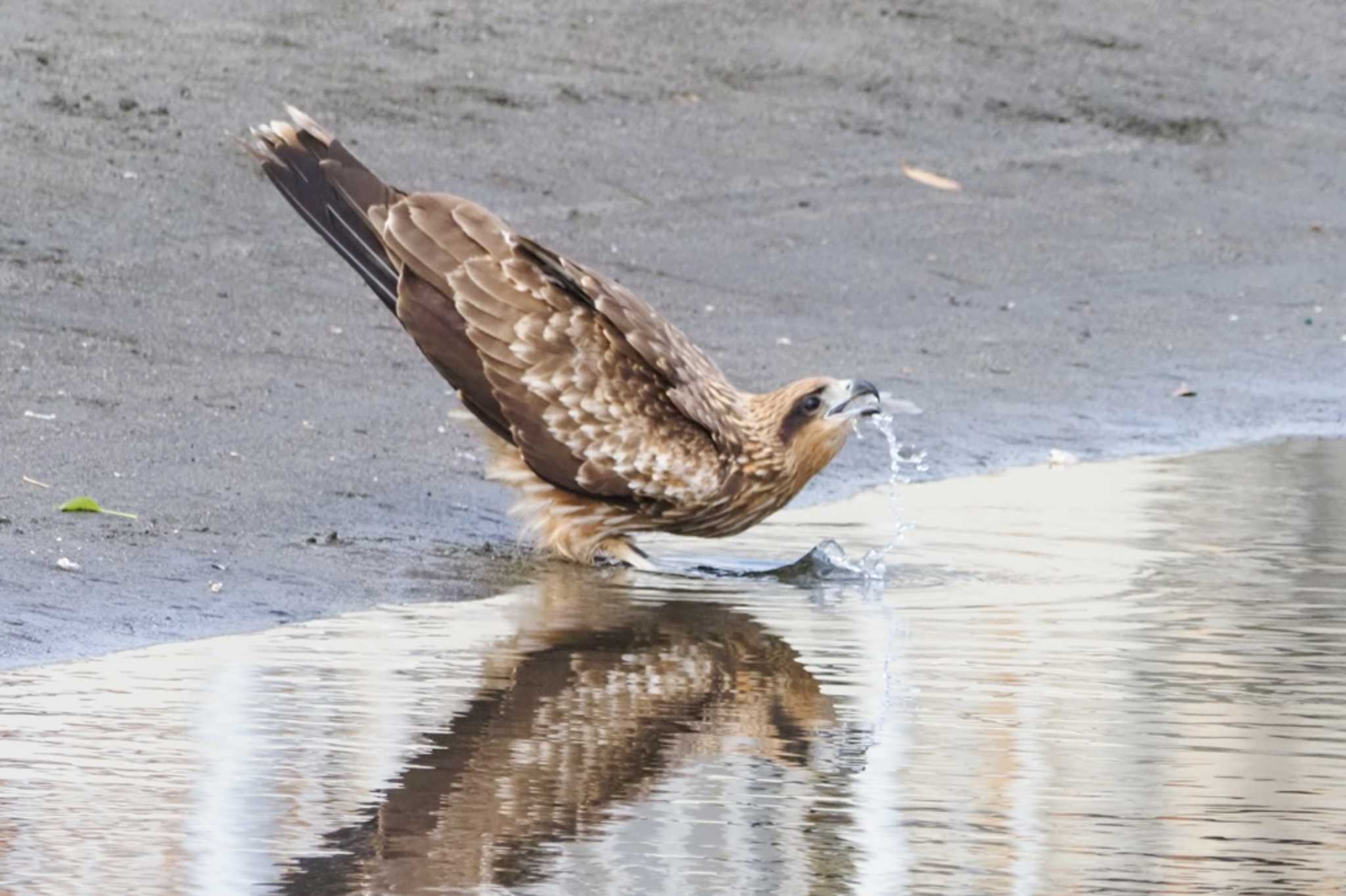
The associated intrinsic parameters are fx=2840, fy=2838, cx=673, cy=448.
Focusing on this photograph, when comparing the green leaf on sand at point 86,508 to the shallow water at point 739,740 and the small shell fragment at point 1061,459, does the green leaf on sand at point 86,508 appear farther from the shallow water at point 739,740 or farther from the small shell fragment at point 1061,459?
the small shell fragment at point 1061,459

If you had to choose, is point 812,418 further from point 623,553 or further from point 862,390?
point 623,553

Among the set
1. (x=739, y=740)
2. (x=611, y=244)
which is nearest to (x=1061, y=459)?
(x=611, y=244)

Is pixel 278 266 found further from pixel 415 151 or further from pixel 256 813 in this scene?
pixel 256 813

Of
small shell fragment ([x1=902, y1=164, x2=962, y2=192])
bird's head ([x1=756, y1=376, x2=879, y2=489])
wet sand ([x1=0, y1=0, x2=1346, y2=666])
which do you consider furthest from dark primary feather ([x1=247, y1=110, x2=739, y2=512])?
small shell fragment ([x1=902, y1=164, x2=962, y2=192])

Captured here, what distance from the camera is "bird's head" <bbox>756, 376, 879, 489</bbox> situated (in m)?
7.84

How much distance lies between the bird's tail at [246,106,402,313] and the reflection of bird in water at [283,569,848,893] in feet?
4.15

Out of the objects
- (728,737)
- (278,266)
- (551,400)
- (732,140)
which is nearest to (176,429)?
(551,400)

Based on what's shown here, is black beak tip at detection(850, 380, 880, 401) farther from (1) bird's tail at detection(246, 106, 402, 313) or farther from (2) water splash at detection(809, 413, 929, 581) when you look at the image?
(1) bird's tail at detection(246, 106, 402, 313)

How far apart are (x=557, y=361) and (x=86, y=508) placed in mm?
1354

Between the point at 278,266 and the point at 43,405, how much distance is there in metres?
2.18

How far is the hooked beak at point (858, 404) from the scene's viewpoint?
782 cm

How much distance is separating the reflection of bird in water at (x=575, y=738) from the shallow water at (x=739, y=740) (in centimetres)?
1

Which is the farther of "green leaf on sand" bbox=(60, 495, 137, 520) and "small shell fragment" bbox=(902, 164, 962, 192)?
"small shell fragment" bbox=(902, 164, 962, 192)

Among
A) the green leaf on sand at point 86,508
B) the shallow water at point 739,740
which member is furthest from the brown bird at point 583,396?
the green leaf on sand at point 86,508
